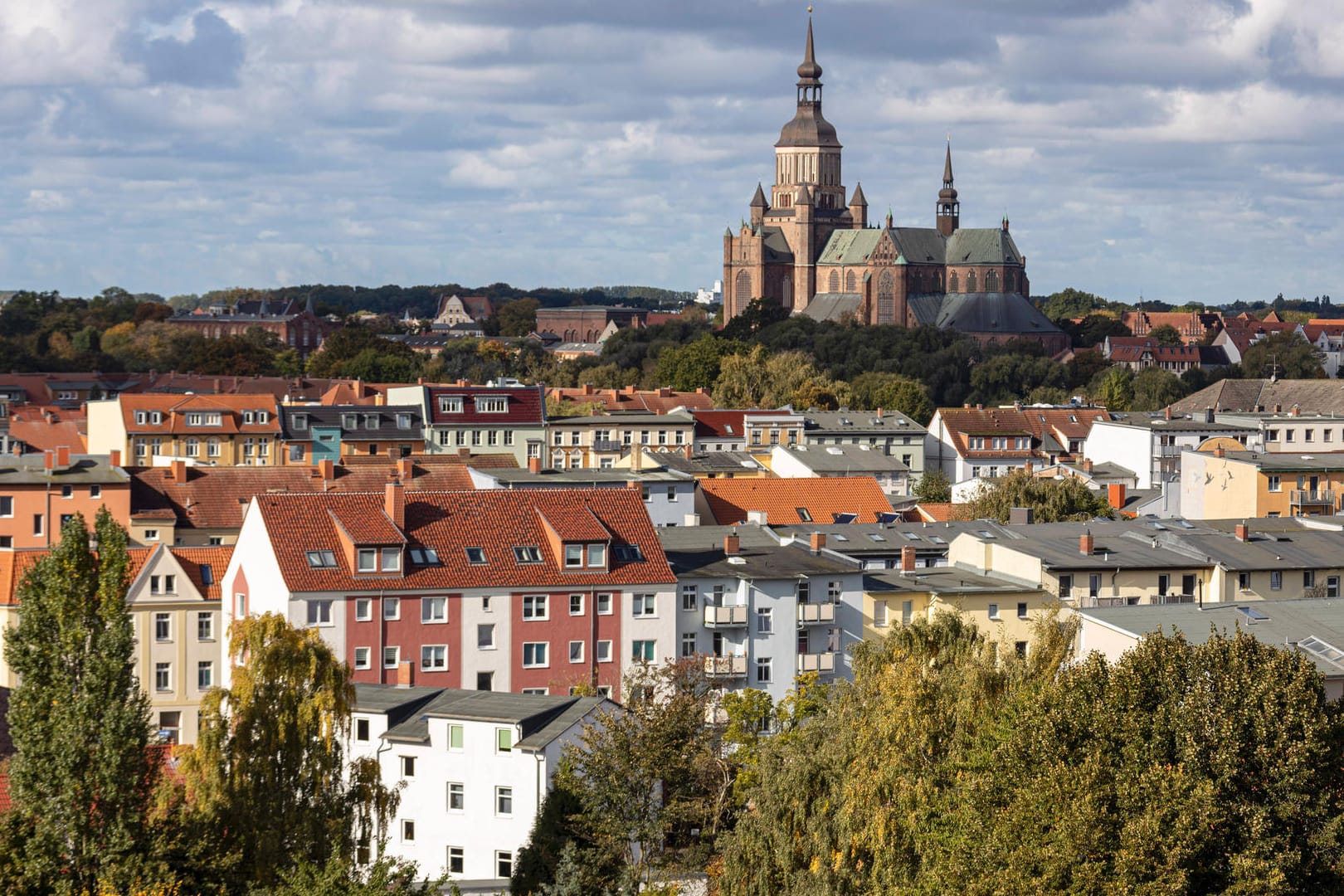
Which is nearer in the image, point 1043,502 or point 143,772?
point 143,772

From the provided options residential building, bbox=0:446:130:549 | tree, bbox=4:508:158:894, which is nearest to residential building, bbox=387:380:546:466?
residential building, bbox=0:446:130:549

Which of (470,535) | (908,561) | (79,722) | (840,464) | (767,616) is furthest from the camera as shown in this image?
(840,464)

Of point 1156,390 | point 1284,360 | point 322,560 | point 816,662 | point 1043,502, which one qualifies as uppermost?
point 1284,360

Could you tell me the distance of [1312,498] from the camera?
75.1 m

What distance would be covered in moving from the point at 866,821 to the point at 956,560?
25.8 metres

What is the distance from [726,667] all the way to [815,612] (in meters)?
3.11

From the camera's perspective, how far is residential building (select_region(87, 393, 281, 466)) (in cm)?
9556

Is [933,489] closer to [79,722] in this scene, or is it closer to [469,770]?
[469,770]

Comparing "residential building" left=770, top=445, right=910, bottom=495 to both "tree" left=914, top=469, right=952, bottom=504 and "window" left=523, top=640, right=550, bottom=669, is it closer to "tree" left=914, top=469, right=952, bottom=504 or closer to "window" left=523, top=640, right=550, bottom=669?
"tree" left=914, top=469, right=952, bottom=504

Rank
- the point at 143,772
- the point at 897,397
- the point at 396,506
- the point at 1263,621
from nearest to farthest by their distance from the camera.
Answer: the point at 143,772, the point at 1263,621, the point at 396,506, the point at 897,397

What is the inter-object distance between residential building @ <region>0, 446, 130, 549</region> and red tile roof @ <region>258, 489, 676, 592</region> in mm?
19778

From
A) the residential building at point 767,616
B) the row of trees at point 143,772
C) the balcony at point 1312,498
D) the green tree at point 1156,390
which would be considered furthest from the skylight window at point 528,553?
the green tree at point 1156,390

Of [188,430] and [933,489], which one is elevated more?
[188,430]

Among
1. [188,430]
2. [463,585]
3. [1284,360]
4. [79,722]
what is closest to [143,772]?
[79,722]
